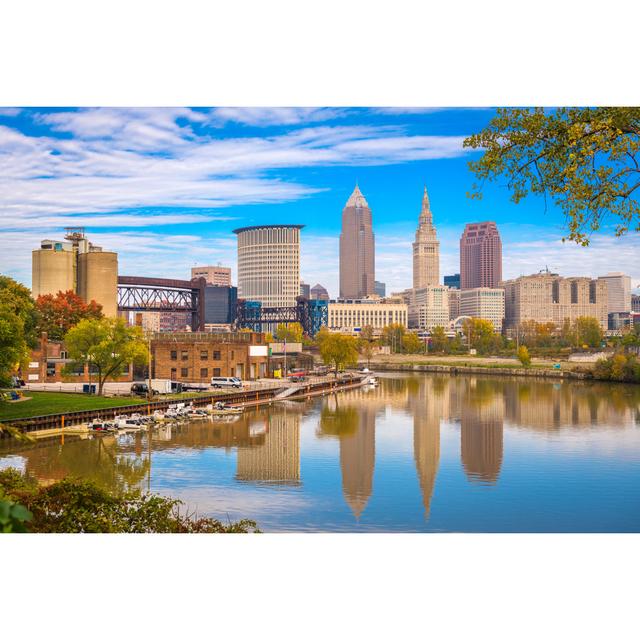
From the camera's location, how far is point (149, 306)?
48.1 meters

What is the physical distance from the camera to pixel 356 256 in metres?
131

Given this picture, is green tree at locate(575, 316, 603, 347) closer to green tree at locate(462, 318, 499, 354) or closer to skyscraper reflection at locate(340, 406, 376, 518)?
green tree at locate(462, 318, 499, 354)

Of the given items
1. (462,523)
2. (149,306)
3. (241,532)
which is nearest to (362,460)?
A: (462,523)

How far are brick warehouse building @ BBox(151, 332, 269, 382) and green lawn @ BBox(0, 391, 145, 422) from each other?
7.86 metres

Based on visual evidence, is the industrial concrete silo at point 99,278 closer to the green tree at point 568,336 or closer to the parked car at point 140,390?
the parked car at point 140,390

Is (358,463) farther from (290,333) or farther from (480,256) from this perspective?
(480,256)

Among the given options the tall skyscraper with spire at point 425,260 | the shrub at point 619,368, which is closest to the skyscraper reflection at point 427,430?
the shrub at point 619,368

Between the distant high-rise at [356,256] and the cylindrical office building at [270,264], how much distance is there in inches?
2047

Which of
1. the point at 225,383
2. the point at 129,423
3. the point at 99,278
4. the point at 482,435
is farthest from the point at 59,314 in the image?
the point at 482,435

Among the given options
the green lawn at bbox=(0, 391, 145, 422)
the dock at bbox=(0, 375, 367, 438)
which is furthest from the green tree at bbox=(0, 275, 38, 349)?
the dock at bbox=(0, 375, 367, 438)

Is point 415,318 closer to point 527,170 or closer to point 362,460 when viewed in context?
point 362,460

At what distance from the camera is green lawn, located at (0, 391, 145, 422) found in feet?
60.2

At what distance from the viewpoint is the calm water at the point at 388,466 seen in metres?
11.0

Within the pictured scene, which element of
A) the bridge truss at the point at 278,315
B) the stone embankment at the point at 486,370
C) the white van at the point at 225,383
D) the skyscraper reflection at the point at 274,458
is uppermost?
the bridge truss at the point at 278,315
